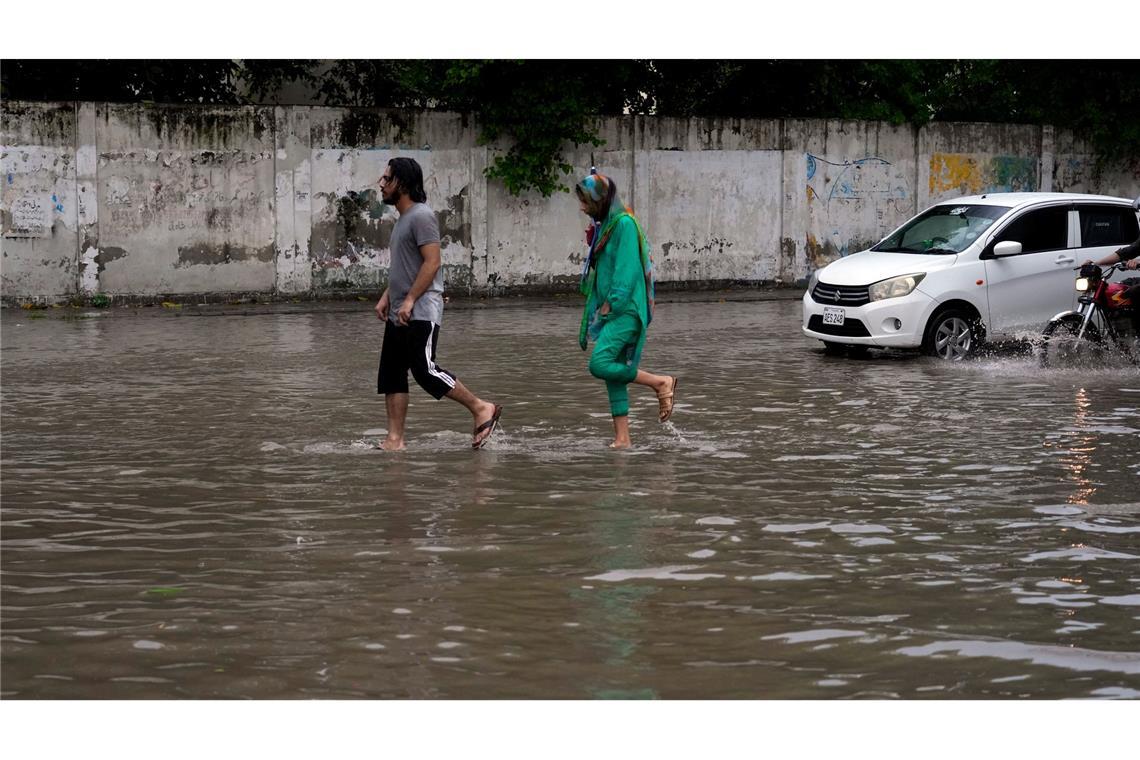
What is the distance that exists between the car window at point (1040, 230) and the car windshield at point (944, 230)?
204mm

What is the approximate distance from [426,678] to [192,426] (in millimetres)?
6474

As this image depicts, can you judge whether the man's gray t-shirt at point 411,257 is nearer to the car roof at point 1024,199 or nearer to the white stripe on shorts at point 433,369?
Answer: the white stripe on shorts at point 433,369

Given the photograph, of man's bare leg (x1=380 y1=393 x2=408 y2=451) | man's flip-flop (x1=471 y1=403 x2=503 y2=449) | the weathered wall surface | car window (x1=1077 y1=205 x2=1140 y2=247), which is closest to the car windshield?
car window (x1=1077 y1=205 x2=1140 y2=247)

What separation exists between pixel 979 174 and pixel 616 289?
21.6m

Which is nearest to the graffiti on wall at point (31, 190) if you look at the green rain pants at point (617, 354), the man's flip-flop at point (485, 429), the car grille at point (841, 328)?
the car grille at point (841, 328)

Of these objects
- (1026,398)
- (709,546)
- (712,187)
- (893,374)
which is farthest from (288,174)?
(709,546)

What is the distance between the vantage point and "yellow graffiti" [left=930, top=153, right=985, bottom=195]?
29422mm

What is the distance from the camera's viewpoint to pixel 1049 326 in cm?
1509

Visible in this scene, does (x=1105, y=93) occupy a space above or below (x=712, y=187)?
above

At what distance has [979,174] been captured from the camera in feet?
98.4

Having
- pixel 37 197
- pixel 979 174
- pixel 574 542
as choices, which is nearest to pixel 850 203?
pixel 979 174

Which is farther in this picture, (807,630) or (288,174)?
(288,174)

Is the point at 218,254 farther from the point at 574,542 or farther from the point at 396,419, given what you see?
the point at 574,542

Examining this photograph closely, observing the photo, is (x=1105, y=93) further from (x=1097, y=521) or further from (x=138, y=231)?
(x=1097, y=521)
